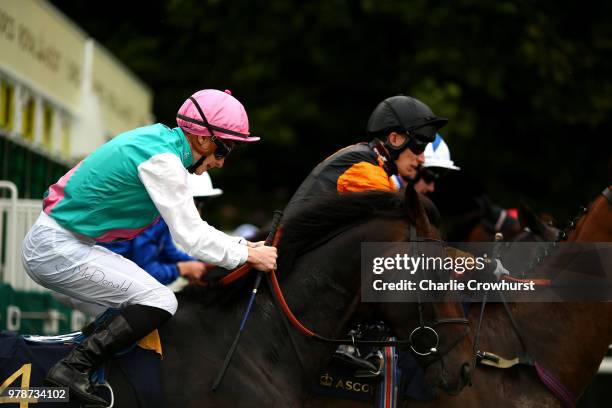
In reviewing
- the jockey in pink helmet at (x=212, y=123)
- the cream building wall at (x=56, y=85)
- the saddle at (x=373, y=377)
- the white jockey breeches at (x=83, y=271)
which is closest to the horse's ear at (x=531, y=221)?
the saddle at (x=373, y=377)

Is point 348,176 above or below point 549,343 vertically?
above

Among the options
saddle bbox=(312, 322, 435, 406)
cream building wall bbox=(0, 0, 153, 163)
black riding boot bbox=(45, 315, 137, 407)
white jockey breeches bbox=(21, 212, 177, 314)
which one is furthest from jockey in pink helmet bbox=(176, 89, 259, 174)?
cream building wall bbox=(0, 0, 153, 163)

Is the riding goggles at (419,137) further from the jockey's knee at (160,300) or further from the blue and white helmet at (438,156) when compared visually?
the jockey's knee at (160,300)

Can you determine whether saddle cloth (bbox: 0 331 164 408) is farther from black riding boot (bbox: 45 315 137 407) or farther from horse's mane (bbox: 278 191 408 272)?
horse's mane (bbox: 278 191 408 272)

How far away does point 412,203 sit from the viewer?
4.77 m

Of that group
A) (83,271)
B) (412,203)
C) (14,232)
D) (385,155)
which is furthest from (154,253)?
(412,203)

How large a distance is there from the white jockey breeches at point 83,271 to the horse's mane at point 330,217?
65cm

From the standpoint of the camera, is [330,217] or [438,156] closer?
[330,217]

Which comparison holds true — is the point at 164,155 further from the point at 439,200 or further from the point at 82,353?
the point at 439,200

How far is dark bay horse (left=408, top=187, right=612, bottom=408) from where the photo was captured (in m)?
5.14

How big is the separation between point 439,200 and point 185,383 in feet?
18.5

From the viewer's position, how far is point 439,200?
9.73 meters

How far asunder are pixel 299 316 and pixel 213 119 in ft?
3.43

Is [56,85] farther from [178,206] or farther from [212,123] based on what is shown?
[178,206]
